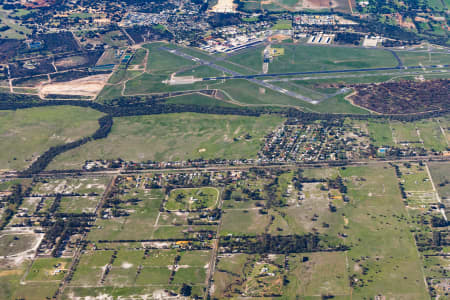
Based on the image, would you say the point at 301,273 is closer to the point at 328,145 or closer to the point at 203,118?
the point at 328,145

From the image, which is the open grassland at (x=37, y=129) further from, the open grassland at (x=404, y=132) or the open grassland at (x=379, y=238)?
the open grassland at (x=404, y=132)

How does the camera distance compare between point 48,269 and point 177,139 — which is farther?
point 177,139

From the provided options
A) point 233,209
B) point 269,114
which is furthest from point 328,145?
point 233,209

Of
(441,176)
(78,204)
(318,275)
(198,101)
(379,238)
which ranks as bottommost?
(78,204)

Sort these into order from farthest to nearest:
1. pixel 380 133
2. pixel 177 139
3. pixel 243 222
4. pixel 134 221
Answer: pixel 177 139
pixel 380 133
pixel 134 221
pixel 243 222

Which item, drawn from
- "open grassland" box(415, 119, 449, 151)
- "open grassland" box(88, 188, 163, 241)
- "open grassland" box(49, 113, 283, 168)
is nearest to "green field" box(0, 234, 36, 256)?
"open grassland" box(88, 188, 163, 241)

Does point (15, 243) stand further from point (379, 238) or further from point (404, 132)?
point (404, 132)

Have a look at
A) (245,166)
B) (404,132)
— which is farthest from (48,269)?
(404,132)
